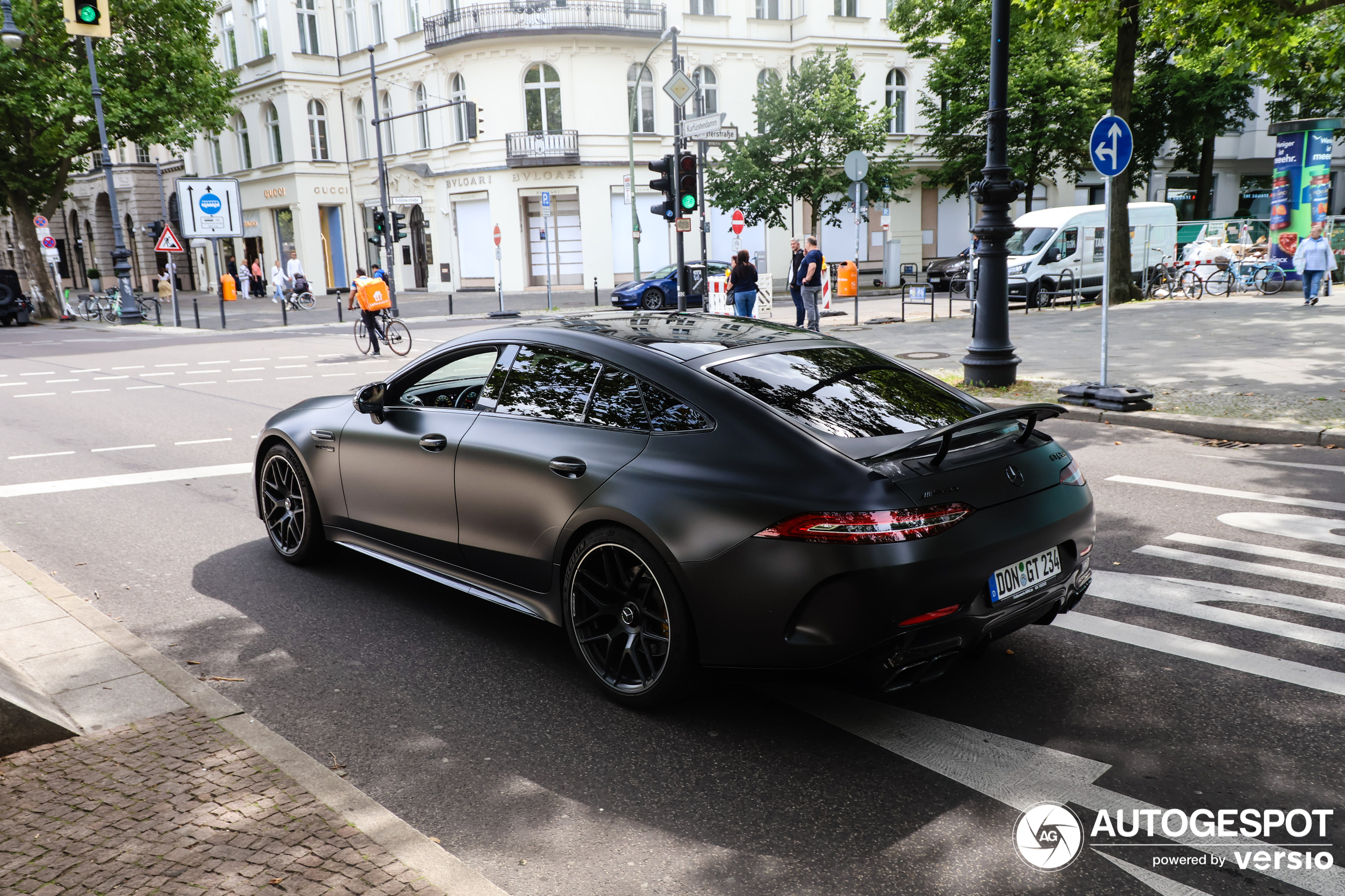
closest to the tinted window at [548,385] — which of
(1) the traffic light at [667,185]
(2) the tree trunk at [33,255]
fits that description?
(1) the traffic light at [667,185]

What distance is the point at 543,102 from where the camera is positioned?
40844mm

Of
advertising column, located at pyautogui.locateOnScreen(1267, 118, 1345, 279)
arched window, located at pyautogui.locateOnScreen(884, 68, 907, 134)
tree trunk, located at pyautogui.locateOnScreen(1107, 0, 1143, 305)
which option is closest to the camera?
tree trunk, located at pyautogui.locateOnScreen(1107, 0, 1143, 305)

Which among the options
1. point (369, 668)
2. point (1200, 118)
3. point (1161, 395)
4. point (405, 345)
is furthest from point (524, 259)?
point (369, 668)

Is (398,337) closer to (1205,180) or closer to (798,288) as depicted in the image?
(798,288)

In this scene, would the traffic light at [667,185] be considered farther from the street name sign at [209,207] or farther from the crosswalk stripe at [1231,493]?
the street name sign at [209,207]

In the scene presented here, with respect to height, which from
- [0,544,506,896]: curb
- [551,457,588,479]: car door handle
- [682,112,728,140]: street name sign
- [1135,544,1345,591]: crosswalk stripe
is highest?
[682,112,728,140]: street name sign

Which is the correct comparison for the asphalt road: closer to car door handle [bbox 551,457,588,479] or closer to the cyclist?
car door handle [bbox 551,457,588,479]

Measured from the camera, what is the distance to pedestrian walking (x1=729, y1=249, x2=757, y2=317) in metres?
20.4

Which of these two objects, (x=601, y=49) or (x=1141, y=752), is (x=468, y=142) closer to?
(x=601, y=49)

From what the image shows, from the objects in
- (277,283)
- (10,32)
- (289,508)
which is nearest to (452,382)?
(289,508)

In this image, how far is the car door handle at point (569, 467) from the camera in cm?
399

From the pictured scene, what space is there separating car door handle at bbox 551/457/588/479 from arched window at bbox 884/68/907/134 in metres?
44.5

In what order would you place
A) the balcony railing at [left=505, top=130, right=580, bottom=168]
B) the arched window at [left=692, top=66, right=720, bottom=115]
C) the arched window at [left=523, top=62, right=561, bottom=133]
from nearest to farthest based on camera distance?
the balcony railing at [left=505, top=130, right=580, bottom=168]
the arched window at [left=523, top=62, right=561, bottom=133]
the arched window at [left=692, top=66, right=720, bottom=115]

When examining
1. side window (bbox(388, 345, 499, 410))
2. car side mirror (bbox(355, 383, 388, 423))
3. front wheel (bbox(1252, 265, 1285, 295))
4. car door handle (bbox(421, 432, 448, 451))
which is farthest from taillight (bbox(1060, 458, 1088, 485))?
front wheel (bbox(1252, 265, 1285, 295))
